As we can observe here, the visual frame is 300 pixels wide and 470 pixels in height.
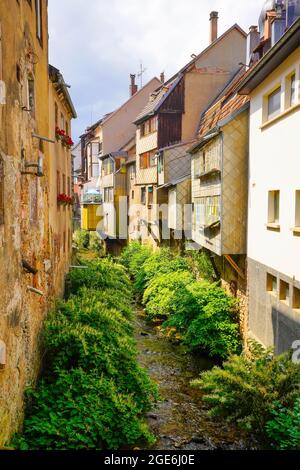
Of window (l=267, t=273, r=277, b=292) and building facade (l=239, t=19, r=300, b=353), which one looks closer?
building facade (l=239, t=19, r=300, b=353)

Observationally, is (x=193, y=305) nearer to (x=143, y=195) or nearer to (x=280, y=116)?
(x=280, y=116)

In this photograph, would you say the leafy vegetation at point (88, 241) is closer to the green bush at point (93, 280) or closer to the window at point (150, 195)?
the window at point (150, 195)

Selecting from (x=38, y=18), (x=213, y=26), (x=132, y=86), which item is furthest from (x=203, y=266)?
(x=132, y=86)

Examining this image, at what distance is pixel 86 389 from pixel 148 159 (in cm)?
2231

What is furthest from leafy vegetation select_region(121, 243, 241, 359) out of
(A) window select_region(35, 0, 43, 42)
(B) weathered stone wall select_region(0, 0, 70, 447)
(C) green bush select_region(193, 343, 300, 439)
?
(A) window select_region(35, 0, 43, 42)

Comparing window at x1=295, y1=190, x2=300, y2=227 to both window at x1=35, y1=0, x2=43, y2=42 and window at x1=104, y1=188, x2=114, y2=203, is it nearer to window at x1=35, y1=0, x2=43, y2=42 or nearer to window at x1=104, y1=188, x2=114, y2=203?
window at x1=35, y1=0, x2=43, y2=42

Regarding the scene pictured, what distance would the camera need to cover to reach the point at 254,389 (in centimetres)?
929

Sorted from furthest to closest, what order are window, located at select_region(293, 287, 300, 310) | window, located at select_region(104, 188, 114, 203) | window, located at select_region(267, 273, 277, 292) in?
window, located at select_region(104, 188, 114, 203) → window, located at select_region(267, 273, 277, 292) → window, located at select_region(293, 287, 300, 310)

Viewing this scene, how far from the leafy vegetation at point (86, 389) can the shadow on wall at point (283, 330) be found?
3700 millimetres

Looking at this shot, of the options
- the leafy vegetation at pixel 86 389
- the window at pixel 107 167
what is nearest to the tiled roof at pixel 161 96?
the window at pixel 107 167

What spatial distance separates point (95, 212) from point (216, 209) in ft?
78.8

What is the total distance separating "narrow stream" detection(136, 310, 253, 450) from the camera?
988cm

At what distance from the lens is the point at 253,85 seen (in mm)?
12953

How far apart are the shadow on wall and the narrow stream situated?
254 cm
